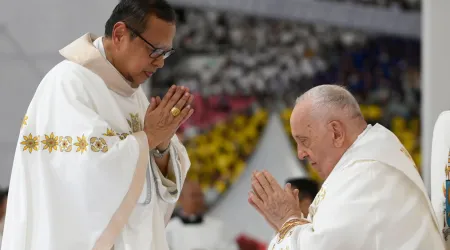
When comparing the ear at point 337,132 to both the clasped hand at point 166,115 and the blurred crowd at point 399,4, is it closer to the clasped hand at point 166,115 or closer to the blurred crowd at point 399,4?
the clasped hand at point 166,115

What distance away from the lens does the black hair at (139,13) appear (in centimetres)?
324

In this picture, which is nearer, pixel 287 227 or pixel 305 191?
pixel 287 227

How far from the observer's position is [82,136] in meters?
3.05

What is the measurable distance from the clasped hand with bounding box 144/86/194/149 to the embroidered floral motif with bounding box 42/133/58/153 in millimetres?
347

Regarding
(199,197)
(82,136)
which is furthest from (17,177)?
(199,197)

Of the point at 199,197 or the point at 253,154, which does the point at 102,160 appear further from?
the point at 253,154

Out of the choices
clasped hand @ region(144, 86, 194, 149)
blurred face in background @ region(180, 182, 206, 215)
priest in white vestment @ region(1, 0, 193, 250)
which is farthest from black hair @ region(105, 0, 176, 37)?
blurred face in background @ region(180, 182, 206, 215)

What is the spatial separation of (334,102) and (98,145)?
87cm

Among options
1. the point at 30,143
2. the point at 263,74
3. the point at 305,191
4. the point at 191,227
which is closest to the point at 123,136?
the point at 30,143

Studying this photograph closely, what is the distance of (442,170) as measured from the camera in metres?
3.18

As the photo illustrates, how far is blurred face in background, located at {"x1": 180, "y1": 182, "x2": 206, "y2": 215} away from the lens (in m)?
6.97

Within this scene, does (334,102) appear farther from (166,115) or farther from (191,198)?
(191,198)

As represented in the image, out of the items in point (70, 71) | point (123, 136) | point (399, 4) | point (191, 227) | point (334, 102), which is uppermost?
point (399, 4)

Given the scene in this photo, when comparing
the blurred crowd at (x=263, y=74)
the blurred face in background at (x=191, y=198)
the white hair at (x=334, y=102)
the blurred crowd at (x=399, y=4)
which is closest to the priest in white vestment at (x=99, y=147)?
the white hair at (x=334, y=102)
